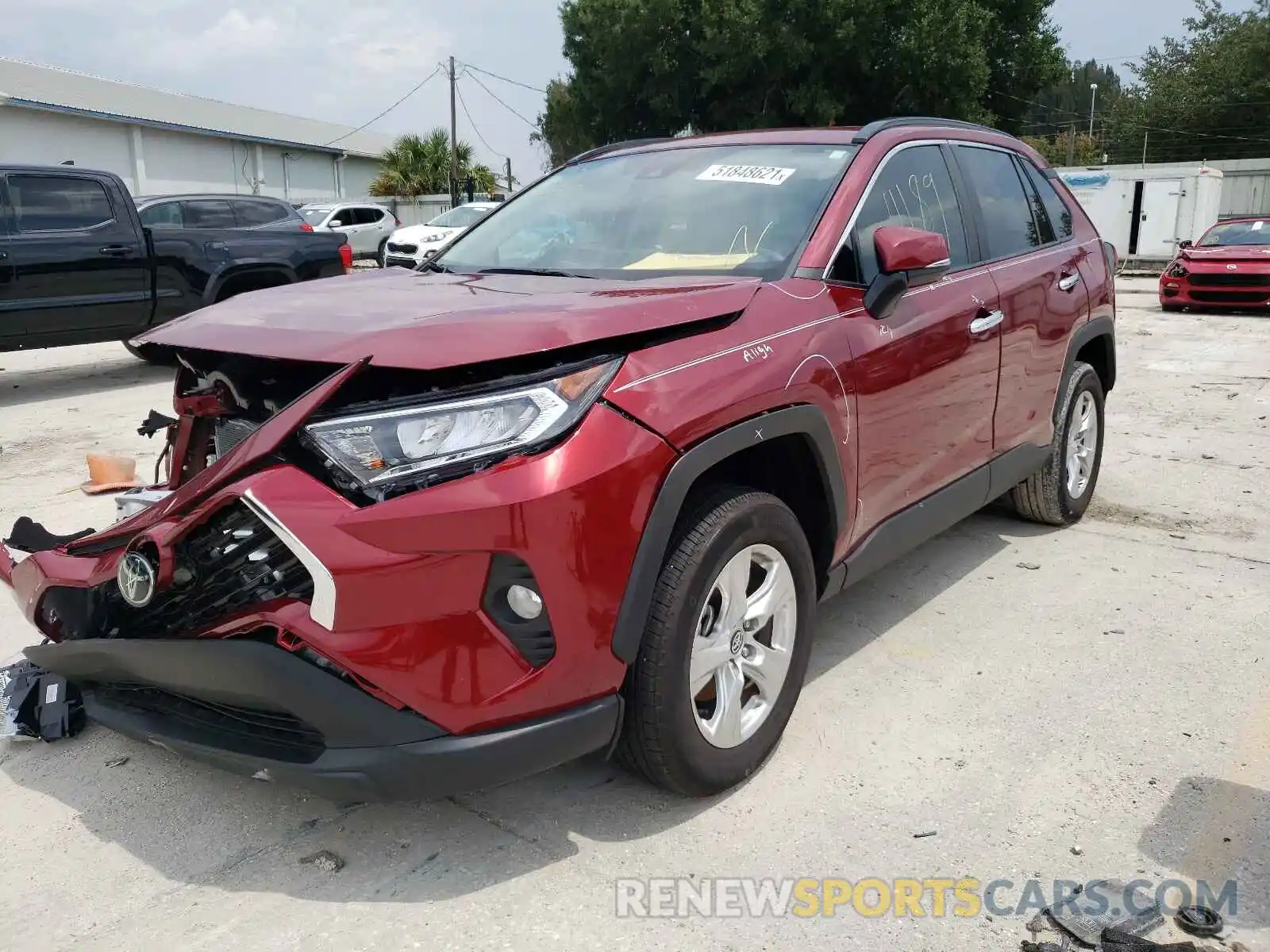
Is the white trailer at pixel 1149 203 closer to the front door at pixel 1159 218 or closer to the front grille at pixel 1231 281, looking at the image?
the front door at pixel 1159 218

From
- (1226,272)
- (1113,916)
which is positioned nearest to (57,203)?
(1113,916)

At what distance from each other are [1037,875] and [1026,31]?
35.0 meters

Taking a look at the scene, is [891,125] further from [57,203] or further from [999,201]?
[57,203]

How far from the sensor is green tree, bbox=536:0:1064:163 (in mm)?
29562

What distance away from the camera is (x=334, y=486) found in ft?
7.17

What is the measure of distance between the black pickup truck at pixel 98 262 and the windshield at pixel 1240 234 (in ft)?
44.6

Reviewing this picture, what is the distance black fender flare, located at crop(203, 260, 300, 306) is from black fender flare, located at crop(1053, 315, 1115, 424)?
7394 millimetres

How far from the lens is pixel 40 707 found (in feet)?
10.5

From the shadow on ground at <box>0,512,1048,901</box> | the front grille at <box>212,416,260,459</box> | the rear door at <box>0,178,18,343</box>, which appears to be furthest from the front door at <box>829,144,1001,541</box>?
the rear door at <box>0,178,18,343</box>

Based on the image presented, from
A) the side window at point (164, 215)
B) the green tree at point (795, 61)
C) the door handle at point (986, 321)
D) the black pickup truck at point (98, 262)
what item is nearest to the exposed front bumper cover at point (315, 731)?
the door handle at point (986, 321)

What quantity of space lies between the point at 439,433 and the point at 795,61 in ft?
101

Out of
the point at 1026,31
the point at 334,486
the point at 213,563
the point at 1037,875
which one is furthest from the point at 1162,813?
the point at 1026,31

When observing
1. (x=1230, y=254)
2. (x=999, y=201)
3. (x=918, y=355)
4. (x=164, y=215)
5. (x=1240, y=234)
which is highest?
(x=164, y=215)

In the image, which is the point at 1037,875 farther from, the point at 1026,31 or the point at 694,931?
the point at 1026,31
